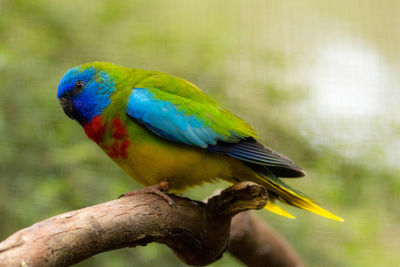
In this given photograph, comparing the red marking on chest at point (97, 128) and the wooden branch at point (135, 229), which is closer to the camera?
the wooden branch at point (135, 229)

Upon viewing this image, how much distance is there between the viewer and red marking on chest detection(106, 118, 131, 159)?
150 cm

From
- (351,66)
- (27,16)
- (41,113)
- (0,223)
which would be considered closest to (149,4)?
(27,16)

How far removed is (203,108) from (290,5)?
1.36 metres

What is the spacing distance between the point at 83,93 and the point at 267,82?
1.28 metres

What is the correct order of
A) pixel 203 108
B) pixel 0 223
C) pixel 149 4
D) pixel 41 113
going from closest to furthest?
pixel 203 108 < pixel 0 223 < pixel 41 113 < pixel 149 4

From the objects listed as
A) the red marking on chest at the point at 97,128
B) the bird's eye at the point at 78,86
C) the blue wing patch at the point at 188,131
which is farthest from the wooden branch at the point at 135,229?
the bird's eye at the point at 78,86

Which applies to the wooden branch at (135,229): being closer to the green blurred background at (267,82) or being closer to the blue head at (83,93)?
the blue head at (83,93)

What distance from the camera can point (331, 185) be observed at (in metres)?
2.49

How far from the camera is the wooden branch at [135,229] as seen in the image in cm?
91

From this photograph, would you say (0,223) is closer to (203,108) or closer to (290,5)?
(203,108)

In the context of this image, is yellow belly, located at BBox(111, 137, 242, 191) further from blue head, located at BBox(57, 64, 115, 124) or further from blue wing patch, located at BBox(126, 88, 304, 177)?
blue head, located at BBox(57, 64, 115, 124)

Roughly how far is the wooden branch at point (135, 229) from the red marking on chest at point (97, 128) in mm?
294

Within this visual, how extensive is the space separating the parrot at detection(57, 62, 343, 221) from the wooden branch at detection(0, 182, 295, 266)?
0.13 meters

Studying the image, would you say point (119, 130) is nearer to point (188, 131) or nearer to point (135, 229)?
point (188, 131)
